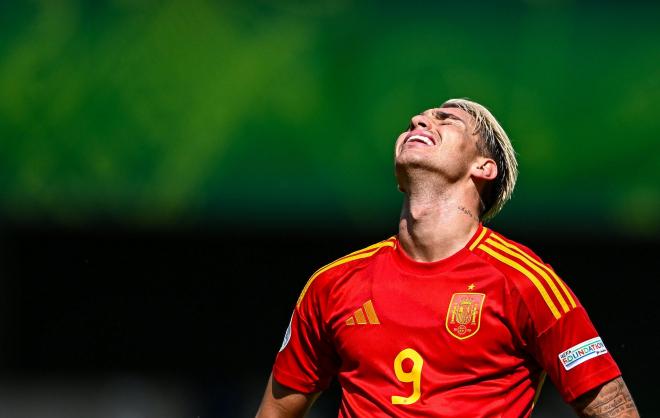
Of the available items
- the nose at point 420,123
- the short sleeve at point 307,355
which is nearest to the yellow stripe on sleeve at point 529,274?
the nose at point 420,123

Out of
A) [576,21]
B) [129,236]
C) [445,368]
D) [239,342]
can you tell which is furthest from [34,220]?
[445,368]

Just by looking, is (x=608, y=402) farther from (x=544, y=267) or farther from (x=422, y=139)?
(x=422, y=139)

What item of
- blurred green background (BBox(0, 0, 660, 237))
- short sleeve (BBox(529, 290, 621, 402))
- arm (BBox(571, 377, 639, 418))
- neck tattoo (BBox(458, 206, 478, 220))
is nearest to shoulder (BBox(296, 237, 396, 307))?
neck tattoo (BBox(458, 206, 478, 220))

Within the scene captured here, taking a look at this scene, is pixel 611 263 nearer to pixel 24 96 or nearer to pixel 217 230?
pixel 217 230

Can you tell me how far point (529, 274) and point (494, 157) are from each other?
75 cm

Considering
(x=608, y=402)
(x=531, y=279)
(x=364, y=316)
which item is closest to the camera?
(x=608, y=402)

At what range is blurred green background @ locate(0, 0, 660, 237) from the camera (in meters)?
7.88

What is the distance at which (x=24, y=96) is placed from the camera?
8.02 m

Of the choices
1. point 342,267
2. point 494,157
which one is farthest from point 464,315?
point 494,157

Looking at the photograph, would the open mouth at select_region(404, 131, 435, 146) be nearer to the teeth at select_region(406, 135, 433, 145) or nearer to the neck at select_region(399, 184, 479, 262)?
the teeth at select_region(406, 135, 433, 145)

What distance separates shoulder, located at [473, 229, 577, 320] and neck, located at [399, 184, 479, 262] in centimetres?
12

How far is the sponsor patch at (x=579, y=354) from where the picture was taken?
389 centimetres

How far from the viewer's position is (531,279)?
13.1 ft

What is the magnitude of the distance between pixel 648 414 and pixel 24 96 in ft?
19.5
